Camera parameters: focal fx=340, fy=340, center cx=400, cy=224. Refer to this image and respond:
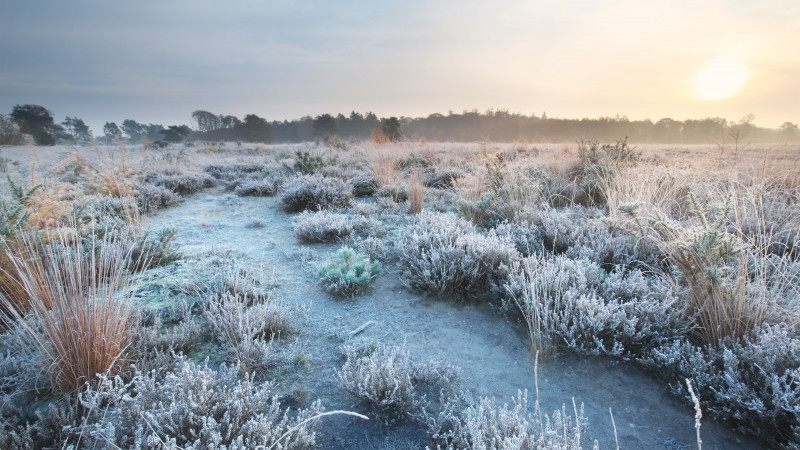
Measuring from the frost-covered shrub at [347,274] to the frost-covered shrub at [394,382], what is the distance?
44.4 inches

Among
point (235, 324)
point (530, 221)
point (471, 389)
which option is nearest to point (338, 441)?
point (471, 389)

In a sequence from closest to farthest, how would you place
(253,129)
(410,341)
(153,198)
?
(410,341) < (153,198) < (253,129)

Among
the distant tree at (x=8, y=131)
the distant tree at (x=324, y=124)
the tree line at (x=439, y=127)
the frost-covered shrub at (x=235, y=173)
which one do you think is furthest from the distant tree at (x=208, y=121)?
the frost-covered shrub at (x=235, y=173)

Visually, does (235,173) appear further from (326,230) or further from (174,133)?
(174,133)

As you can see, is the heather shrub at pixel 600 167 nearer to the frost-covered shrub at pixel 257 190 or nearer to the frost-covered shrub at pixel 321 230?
the frost-covered shrub at pixel 321 230

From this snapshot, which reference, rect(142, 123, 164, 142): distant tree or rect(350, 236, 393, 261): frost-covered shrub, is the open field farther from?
rect(142, 123, 164, 142): distant tree

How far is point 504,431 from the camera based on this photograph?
1.62 meters

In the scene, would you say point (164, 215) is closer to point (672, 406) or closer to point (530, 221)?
point (530, 221)

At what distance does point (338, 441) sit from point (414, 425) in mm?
433

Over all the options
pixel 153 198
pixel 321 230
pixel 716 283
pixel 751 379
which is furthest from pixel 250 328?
pixel 153 198

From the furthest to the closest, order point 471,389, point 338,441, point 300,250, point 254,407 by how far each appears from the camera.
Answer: point 300,250 → point 471,389 → point 338,441 → point 254,407

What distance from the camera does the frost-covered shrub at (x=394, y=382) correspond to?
6.50 feet

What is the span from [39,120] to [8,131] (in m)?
12.6

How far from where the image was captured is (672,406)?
Answer: 82.0 inches
